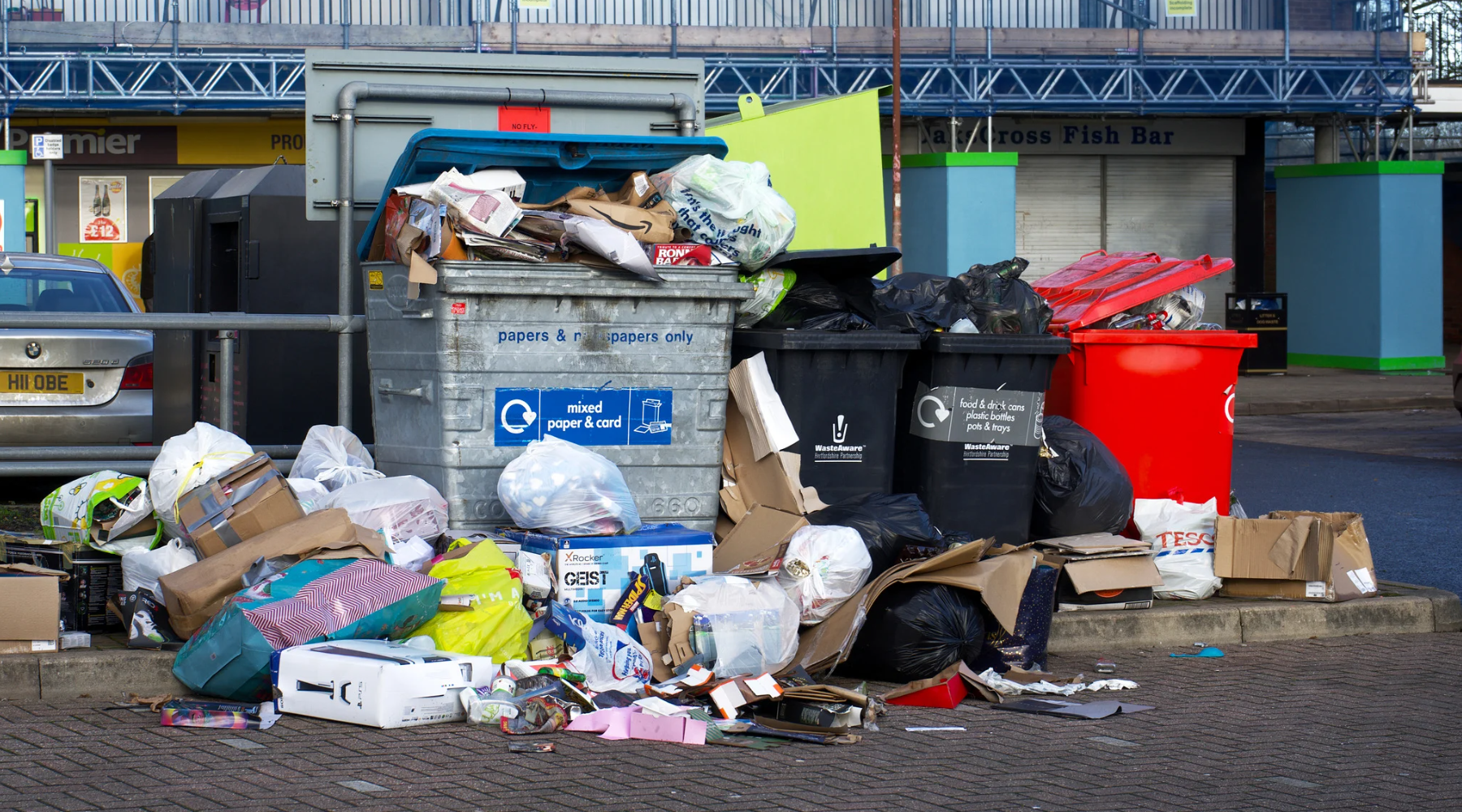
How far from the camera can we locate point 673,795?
12.6ft

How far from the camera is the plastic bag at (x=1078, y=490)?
6.00 metres

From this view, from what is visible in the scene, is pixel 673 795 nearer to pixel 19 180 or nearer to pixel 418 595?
pixel 418 595

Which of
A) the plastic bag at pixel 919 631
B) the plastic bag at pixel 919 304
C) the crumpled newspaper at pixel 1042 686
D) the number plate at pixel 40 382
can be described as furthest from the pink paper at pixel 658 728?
the number plate at pixel 40 382

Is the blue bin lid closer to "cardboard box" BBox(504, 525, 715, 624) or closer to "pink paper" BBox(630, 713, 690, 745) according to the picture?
"cardboard box" BBox(504, 525, 715, 624)

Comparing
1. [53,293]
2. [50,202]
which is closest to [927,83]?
[50,202]

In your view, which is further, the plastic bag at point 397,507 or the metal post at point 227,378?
the metal post at point 227,378

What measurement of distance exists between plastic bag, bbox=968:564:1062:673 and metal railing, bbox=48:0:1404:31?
17010 mm

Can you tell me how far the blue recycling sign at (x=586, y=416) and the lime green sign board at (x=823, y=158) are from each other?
211 centimetres

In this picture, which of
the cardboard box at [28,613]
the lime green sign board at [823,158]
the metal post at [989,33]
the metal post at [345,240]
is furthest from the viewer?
the metal post at [989,33]

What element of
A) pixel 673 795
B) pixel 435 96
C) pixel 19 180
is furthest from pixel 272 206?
pixel 19 180

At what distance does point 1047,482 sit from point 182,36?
18086 millimetres

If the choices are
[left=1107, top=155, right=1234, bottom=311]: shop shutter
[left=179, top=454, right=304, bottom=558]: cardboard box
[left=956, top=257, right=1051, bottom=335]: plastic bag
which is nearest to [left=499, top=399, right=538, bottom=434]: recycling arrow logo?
[left=179, top=454, right=304, bottom=558]: cardboard box

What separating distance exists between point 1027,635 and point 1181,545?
48.7 inches

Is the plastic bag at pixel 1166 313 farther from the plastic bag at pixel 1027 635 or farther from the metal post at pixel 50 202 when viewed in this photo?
the metal post at pixel 50 202
